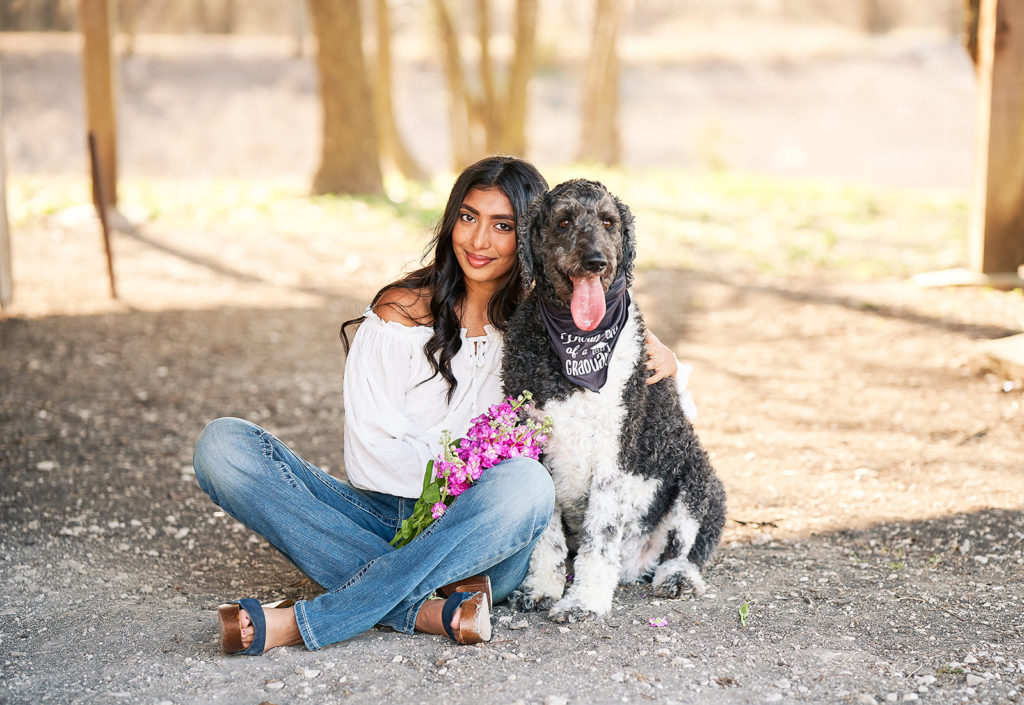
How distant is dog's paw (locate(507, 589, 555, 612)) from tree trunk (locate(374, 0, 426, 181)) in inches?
514

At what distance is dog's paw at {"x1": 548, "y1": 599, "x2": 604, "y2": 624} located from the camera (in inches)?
125

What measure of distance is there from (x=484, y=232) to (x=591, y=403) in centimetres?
70

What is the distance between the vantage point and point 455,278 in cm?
348

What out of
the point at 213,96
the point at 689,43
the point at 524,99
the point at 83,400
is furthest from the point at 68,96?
the point at 83,400

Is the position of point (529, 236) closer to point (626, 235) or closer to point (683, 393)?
point (626, 235)

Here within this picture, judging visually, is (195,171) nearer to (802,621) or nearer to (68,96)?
(68,96)

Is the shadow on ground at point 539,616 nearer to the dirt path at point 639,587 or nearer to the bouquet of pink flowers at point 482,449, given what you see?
the dirt path at point 639,587

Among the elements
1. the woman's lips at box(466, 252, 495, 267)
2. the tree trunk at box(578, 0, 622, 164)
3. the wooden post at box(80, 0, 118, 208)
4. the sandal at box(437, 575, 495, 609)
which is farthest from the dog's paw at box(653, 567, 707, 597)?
the tree trunk at box(578, 0, 622, 164)

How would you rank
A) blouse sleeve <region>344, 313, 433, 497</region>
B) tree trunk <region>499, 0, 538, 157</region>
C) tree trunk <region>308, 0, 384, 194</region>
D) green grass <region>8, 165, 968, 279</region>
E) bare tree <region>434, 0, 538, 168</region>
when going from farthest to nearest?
1. bare tree <region>434, 0, 538, 168</region>
2. tree trunk <region>499, 0, 538, 157</region>
3. tree trunk <region>308, 0, 384, 194</region>
4. green grass <region>8, 165, 968, 279</region>
5. blouse sleeve <region>344, 313, 433, 497</region>

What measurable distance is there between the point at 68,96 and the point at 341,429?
21145 mm

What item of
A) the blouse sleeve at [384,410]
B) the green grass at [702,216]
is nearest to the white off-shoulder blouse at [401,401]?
the blouse sleeve at [384,410]

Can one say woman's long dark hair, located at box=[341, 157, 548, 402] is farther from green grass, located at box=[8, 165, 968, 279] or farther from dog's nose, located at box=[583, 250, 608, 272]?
green grass, located at box=[8, 165, 968, 279]

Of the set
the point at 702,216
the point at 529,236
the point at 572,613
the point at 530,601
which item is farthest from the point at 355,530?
the point at 702,216

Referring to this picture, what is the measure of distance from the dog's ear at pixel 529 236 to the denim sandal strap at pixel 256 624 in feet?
4.27
